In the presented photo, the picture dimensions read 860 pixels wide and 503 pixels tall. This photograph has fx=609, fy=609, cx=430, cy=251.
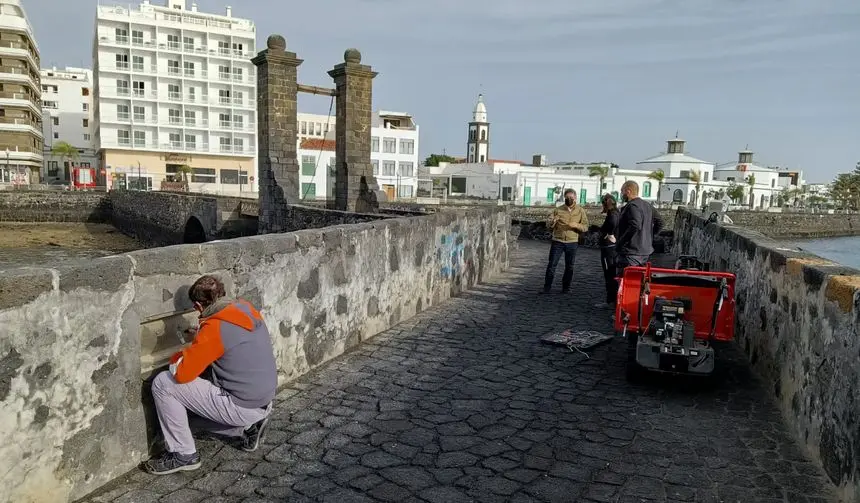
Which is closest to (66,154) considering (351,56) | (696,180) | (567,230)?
(351,56)

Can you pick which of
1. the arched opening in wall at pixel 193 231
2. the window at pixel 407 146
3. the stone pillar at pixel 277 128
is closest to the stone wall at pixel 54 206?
the arched opening in wall at pixel 193 231

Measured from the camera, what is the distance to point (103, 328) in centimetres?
336

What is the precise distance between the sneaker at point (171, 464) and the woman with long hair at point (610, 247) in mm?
6285

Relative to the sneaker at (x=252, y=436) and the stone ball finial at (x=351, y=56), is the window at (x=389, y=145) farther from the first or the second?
the sneaker at (x=252, y=436)

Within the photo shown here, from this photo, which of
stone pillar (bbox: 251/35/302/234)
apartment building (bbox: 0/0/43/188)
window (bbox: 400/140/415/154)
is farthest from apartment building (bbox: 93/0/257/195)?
stone pillar (bbox: 251/35/302/234)

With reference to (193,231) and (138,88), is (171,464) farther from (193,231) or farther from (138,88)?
(138,88)

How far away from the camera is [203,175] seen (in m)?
60.0

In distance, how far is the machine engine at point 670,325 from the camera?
15.9 feet

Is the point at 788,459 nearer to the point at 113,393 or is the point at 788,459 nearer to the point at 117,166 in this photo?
the point at 113,393

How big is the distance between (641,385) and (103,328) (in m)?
4.16

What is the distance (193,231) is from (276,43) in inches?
448

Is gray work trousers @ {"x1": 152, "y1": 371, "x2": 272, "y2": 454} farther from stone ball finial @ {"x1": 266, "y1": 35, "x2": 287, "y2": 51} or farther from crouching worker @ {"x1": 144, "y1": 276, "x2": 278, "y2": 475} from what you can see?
stone ball finial @ {"x1": 266, "y1": 35, "x2": 287, "y2": 51}

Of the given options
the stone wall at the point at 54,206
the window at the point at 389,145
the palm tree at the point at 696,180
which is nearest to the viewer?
the stone wall at the point at 54,206

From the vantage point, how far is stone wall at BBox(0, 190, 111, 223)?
40281mm
